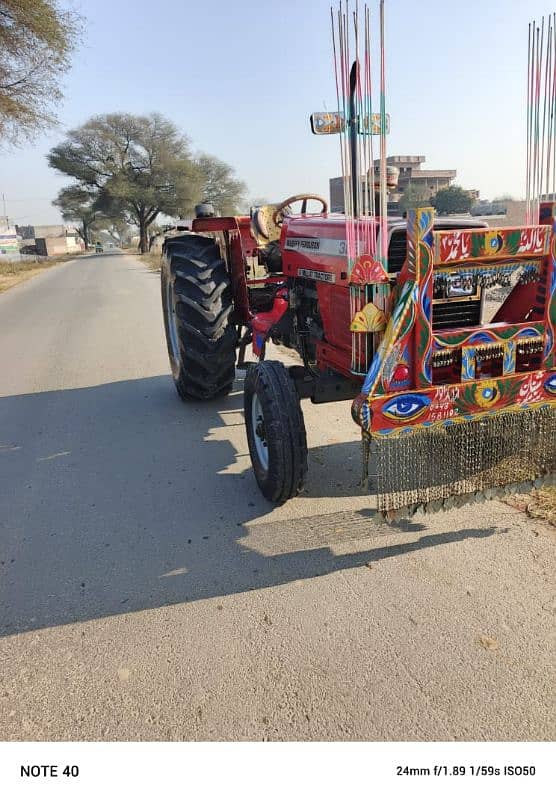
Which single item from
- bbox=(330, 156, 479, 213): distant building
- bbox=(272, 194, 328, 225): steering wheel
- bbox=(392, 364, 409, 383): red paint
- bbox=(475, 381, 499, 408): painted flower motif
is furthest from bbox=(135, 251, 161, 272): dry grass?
bbox=(475, 381, 499, 408): painted flower motif

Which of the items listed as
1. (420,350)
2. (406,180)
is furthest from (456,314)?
(406,180)

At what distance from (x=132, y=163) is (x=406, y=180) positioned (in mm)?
47403

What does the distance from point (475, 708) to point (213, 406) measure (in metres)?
3.92

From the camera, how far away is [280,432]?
10.9ft

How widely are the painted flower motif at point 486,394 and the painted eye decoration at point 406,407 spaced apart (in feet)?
0.86

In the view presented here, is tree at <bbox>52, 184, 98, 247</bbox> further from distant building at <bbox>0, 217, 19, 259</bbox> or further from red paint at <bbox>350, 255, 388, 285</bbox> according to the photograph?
red paint at <bbox>350, 255, 388, 285</bbox>

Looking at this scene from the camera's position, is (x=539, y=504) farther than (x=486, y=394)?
Yes

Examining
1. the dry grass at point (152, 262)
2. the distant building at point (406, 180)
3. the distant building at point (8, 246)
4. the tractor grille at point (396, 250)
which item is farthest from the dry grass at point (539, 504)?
the distant building at point (8, 246)

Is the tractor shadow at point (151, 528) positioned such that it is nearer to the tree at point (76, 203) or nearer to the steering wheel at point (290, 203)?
the steering wheel at point (290, 203)

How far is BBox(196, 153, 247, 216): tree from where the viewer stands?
2047 inches

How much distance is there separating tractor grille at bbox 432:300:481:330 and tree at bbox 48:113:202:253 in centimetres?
4961

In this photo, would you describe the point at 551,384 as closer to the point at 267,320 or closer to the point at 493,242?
the point at 493,242

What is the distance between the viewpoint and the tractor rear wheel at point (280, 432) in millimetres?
3328
